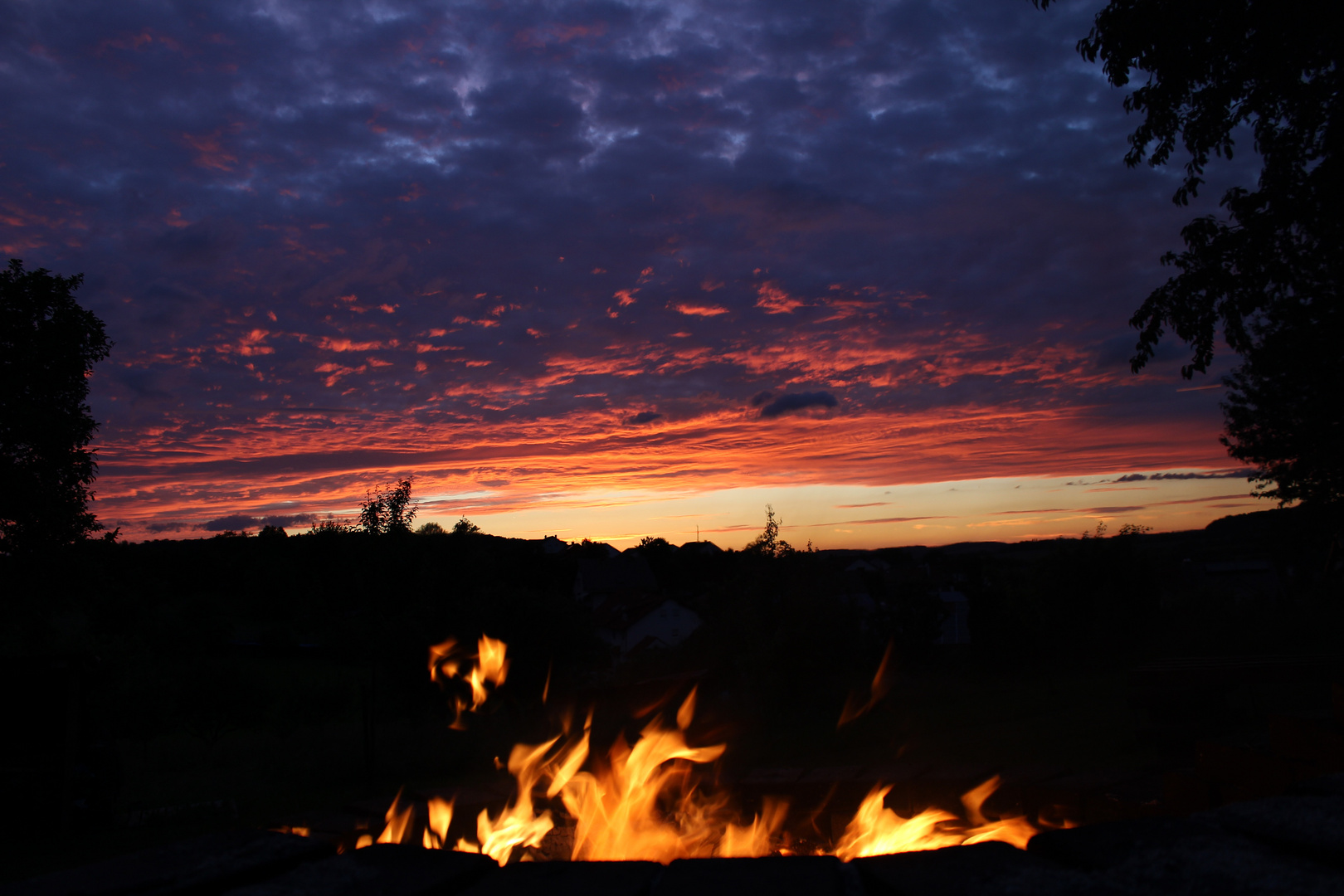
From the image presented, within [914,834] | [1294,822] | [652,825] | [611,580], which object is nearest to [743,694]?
[652,825]

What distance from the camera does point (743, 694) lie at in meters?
14.7

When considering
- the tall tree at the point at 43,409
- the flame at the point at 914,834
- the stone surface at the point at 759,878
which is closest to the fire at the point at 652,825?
the flame at the point at 914,834

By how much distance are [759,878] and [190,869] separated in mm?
1355

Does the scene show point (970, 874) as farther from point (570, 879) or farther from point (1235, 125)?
point (1235, 125)

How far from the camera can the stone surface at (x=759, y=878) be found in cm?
151

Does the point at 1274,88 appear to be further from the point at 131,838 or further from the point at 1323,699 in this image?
the point at 131,838

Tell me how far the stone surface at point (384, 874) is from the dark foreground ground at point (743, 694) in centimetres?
8

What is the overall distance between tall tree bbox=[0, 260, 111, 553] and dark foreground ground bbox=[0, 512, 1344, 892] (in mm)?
819

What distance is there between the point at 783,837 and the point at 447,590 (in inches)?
491

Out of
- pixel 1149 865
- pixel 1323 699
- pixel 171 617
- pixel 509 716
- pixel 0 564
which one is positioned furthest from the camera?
pixel 171 617

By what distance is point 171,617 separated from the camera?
128 ft

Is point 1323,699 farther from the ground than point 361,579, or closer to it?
closer to it

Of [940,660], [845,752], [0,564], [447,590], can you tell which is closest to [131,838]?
[0,564]

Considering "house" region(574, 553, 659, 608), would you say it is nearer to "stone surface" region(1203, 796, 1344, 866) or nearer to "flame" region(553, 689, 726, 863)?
"flame" region(553, 689, 726, 863)
